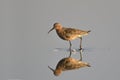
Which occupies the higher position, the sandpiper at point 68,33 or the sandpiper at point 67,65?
the sandpiper at point 68,33

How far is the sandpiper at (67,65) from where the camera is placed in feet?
9.32

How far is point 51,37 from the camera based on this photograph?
3.51m

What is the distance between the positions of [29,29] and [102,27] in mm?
491

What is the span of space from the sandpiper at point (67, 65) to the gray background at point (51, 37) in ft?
0.10

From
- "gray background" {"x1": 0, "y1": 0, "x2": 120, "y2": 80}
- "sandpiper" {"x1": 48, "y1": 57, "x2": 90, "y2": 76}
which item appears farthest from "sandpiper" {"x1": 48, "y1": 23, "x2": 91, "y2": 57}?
"sandpiper" {"x1": 48, "y1": 57, "x2": 90, "y2": 76}

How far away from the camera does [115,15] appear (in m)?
3.99

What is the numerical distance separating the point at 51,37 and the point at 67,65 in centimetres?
61

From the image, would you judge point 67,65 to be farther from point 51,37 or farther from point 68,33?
point 51,37

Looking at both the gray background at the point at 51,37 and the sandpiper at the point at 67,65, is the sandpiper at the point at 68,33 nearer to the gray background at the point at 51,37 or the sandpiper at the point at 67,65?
the gray background at the point at 51,37

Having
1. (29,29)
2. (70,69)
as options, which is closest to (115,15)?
(29,29)

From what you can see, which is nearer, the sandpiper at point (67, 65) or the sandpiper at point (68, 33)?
the sandpiper at point (67, 65)

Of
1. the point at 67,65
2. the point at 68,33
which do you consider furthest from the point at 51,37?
the point at 67,65

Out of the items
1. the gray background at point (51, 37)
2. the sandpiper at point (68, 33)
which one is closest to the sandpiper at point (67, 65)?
the gray background at point (51, 37)

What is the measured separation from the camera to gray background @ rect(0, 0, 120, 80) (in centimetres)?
288
